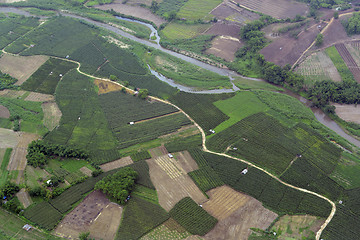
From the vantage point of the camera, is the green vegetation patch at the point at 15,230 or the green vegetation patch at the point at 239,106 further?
the green vegetation patch at the point at 239,106

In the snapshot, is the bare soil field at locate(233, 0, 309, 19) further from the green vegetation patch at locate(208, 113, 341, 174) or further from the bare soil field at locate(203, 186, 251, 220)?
the bare soil field at locate(203, 186, 251, 220)

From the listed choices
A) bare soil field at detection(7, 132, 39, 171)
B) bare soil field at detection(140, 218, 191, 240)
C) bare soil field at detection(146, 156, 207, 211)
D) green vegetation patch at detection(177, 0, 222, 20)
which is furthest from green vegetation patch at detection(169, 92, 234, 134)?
green vegetation patch at detection(177, 0, 222, 20)

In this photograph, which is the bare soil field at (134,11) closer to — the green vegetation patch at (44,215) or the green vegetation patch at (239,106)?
the green vegetation patch at (239,106)

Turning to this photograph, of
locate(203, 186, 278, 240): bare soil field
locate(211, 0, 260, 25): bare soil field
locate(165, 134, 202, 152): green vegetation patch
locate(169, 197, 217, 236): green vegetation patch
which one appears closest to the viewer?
locate(203, 186, 278, 240): bare soil field

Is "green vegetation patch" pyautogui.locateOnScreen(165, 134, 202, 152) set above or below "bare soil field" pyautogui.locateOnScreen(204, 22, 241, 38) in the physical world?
below

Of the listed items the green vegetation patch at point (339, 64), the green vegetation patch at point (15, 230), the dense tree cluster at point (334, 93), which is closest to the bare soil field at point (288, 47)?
the green vegetation patch at point (339, 64)

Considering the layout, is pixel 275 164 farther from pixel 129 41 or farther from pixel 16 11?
pixel 16 11
